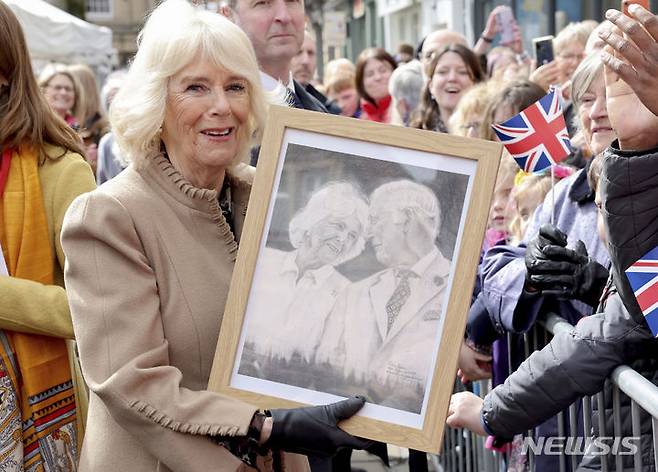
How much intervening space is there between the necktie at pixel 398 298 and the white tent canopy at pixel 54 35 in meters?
11.1

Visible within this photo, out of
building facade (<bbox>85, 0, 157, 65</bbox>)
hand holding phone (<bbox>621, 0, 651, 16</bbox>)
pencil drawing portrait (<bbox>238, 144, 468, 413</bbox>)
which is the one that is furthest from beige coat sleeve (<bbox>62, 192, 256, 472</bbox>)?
building facade (<bbox>85, 0, 157, 65</bbox>)

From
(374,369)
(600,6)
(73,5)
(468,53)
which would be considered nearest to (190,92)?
(374,369)

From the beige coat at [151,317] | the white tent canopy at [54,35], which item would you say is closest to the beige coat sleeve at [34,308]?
the beige coat at [151,317]

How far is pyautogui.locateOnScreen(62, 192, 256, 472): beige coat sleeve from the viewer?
2.60m

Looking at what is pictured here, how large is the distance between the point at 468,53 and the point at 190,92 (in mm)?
4545

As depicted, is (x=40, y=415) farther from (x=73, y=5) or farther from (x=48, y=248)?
(x=73, y=5)

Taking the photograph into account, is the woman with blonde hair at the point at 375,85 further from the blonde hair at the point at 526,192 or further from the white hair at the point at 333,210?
the white hair at the point at 333,210

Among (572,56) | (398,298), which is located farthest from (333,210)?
(572,56)

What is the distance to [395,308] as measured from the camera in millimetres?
2613

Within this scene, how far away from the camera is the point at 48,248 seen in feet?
11.2

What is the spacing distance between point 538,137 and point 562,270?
28.6 inches

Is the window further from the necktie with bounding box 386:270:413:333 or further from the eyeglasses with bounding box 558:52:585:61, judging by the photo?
the necktie with bounding box 386:270:413:333

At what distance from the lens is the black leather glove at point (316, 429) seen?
2.53m

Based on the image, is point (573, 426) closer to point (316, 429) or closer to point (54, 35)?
point (316, 429)
